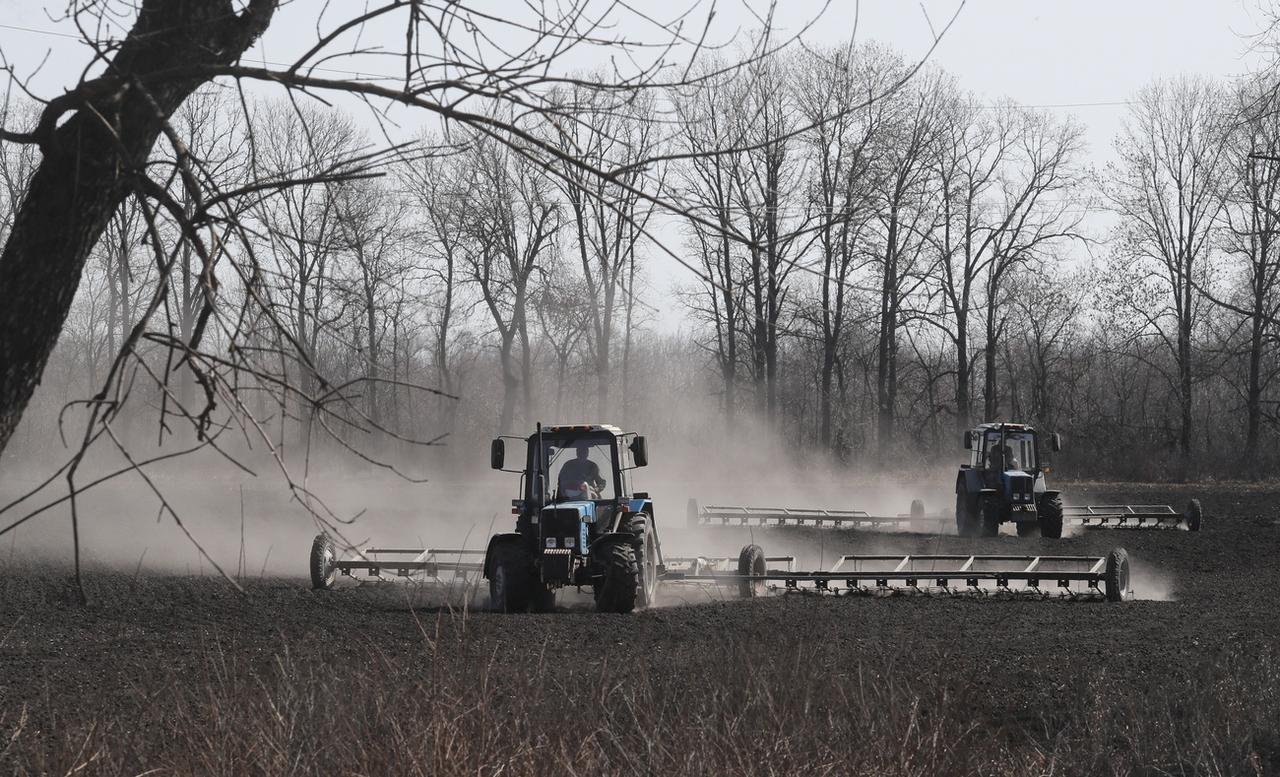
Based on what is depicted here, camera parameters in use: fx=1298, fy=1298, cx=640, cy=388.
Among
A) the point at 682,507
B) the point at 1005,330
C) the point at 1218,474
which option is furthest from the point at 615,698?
the point at 1005,330

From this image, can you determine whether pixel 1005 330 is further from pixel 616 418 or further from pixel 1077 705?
pixel 1077 705

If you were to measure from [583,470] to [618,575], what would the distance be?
1692 millimetres

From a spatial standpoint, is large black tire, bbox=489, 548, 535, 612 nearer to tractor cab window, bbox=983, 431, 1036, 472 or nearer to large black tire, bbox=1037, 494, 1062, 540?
large black tire, bbox=1037, 494, 1062, 540

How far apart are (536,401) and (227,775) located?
4791 cm

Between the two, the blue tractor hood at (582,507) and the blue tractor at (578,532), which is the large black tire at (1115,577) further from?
the blue tractor hood at (582,507)

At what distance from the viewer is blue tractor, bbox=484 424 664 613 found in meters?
14.6

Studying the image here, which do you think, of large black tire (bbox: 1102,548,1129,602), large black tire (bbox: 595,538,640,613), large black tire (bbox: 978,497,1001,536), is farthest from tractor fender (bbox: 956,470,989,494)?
large black tire (bbox: 595,538,640,613)

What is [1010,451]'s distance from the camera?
26641 millimetres

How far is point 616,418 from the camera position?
51.2m

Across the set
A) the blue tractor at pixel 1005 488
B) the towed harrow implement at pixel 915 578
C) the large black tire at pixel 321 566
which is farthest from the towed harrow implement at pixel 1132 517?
the large black tire at pixel 321 566

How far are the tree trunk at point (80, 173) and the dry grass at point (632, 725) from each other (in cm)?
210

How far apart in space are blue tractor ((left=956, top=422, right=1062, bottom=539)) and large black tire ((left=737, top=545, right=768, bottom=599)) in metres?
9.86

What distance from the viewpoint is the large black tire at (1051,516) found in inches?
1003

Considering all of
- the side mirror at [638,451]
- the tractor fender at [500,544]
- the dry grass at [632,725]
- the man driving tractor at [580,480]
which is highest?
Result: the side mirror at [638,451]
